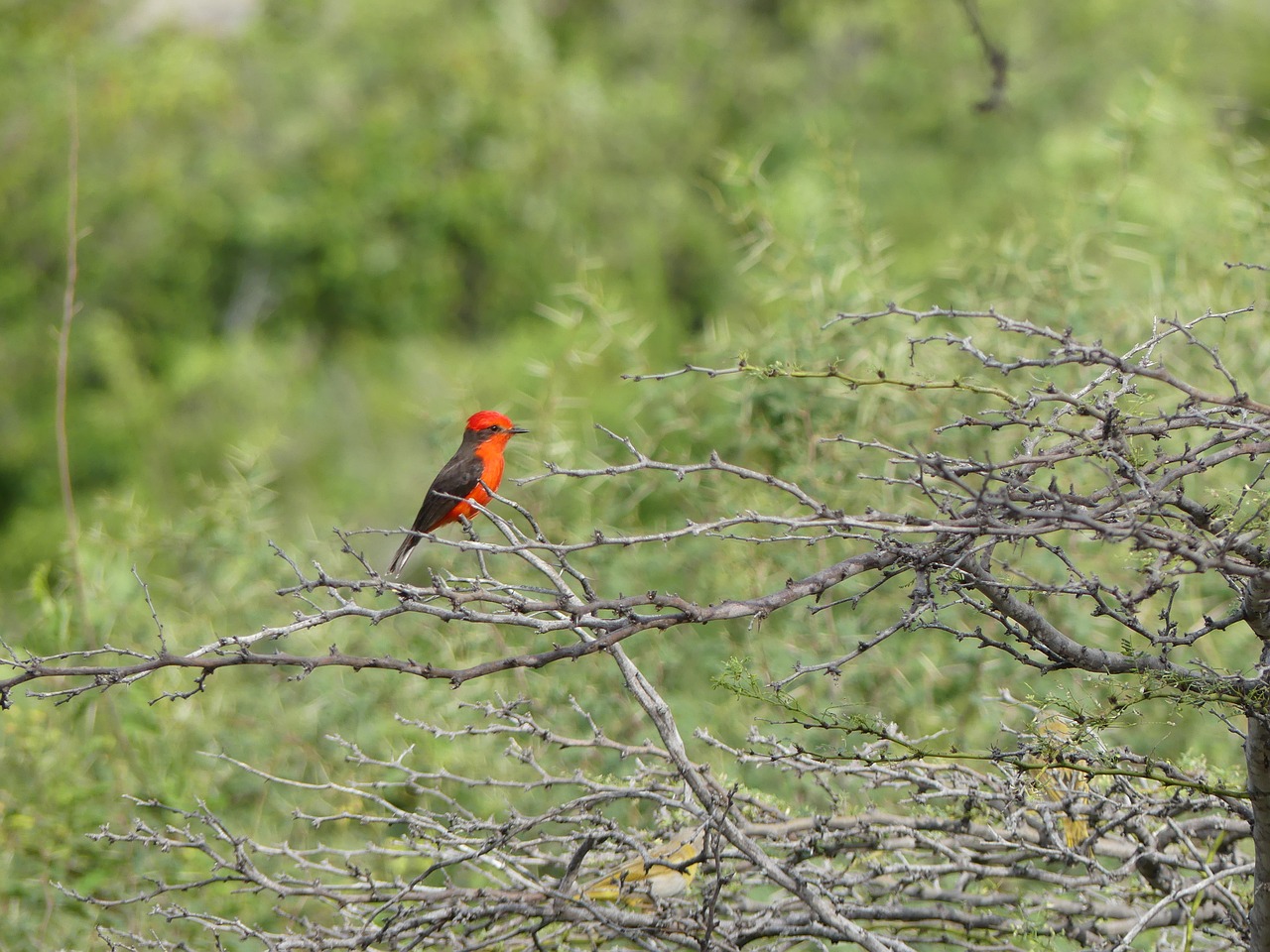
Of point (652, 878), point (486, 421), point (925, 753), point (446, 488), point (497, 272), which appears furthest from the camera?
point (497, 272)

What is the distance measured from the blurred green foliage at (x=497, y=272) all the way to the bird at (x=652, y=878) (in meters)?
0.88

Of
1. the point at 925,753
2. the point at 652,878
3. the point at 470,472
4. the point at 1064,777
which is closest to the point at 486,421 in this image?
the point at 470,472

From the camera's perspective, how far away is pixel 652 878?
316 centimetres

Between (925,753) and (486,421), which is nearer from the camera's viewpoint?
(925,753)

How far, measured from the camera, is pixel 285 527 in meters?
12.6

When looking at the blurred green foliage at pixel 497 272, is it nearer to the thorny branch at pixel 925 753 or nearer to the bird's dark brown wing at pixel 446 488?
the bird's dark brown wing at pixel 446 488

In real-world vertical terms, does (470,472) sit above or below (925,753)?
below

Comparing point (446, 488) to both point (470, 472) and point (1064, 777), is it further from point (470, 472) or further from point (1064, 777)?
point (1064, 777)

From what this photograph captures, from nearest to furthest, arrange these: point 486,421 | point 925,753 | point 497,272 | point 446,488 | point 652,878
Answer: point 925,753
point 652,878
point 446,488
point 486,421
point 497,272

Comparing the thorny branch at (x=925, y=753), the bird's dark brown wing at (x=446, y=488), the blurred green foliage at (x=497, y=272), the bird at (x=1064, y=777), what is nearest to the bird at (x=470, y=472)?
the bird's dark brown wing at (x=446, y=488)

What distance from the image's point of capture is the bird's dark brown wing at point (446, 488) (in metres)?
4.82

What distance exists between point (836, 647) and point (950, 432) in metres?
0.94

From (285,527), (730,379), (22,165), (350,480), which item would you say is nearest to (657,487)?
(730,379)

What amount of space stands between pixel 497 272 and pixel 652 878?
17836mm
